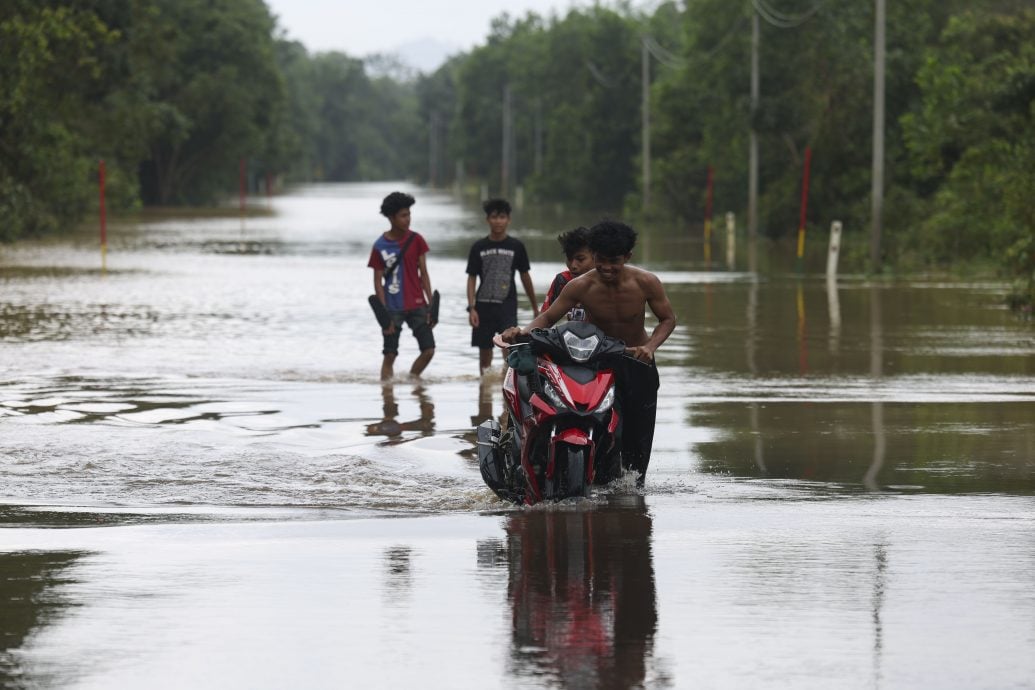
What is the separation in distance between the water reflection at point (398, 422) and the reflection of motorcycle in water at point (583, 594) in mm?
3141

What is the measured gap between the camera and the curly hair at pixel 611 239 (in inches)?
371

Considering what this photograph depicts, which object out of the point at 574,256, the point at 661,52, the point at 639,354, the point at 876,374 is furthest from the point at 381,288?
the point at 661,52

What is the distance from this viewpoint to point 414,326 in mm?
15594

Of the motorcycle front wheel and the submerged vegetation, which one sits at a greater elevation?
the submerged vegetation

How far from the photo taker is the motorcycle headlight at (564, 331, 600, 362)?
9086 millimetres

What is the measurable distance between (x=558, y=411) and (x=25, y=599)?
9.41ft

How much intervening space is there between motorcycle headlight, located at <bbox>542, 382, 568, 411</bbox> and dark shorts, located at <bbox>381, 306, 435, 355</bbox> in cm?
647

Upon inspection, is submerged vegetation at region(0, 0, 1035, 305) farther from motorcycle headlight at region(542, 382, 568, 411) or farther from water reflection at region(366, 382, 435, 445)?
motorcycle headlight at region(542, 382, 568, 411)

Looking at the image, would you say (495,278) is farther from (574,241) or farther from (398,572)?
(398,572)

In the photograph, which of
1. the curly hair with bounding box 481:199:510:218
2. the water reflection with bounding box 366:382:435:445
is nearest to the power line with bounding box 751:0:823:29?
the curly hair with bounding box 481:199:510:218

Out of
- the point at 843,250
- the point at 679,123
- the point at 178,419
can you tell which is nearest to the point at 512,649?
the point at 178,419

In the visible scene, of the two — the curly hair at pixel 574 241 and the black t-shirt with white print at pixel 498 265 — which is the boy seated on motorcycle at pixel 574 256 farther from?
the black t-shirt with white print at pixel 498 265

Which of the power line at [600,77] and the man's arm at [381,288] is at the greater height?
the power line at [600,77]

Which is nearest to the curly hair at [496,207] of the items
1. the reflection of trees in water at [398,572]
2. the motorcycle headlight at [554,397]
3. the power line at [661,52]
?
the motorcycle headlight at [554,397]
